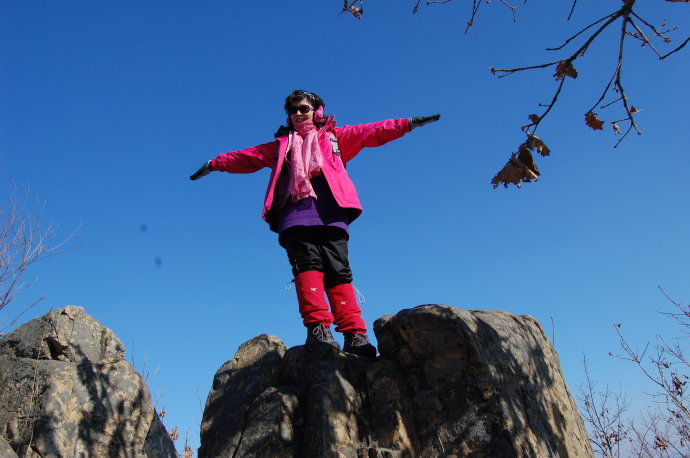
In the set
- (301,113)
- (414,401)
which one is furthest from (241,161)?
(414,401)

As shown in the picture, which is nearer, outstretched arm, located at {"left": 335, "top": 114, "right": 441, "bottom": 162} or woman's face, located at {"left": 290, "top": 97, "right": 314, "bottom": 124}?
outstretched arm, located at {"left": 335, "top": 114, "right": 441, "bottom": 162}

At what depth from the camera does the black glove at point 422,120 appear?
4797 millimetres

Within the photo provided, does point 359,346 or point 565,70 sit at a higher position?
point 565,70

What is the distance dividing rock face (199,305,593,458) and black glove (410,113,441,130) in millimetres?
1806

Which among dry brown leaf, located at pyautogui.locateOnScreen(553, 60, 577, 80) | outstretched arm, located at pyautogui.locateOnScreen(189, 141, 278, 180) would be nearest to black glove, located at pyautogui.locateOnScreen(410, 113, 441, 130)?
outstretched arm, located at pyautogui.locateOnScreen(189, 141, 278, 180)

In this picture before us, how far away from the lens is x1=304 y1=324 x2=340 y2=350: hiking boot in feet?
13.6

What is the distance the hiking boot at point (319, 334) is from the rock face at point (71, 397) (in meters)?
Result: 1.44

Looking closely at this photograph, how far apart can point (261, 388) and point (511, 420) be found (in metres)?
1.79

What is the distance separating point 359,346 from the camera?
429 cm

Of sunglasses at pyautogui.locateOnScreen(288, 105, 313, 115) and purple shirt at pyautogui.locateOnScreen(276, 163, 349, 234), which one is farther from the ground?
sunglasses at pyautogui.locateOnScreen(288, 105, 313, 115)

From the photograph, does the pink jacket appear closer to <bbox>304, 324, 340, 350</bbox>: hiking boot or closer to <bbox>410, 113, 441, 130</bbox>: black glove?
<bbox>410, 113, 441, 130</bbox>: black glove

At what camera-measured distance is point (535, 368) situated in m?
3.87

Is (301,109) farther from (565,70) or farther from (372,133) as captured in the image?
(565,70)

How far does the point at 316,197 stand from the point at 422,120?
120 cm
